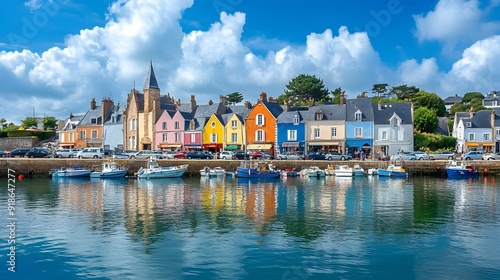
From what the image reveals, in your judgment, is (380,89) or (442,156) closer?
(442,156)

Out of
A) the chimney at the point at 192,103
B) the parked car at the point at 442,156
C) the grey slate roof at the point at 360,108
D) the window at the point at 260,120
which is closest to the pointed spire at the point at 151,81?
the chimney at the point at 192,103

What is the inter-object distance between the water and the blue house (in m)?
27.9

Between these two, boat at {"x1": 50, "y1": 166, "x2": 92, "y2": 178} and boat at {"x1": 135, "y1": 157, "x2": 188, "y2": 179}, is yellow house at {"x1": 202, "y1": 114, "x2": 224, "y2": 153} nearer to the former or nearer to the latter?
boat at {"x1": 135, "y1": 157, "x2": 188, "y2": 179}

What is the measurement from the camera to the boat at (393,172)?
51.4 m

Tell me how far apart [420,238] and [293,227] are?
19.5 ft

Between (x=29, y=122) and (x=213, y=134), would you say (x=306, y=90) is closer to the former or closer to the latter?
(x=213, y=134)

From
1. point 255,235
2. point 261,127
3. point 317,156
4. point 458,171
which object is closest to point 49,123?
point 261,127

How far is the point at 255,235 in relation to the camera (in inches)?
813

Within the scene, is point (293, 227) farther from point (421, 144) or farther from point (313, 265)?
point (421, 144)

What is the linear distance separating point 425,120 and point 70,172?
52.3 m

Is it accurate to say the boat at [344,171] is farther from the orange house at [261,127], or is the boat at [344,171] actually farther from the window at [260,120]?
the window at [260,120]

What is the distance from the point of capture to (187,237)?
20.3m

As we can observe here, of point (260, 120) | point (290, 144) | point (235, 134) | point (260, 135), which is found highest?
point (260, 120)

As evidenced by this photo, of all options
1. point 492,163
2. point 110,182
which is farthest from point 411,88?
point 110,182
